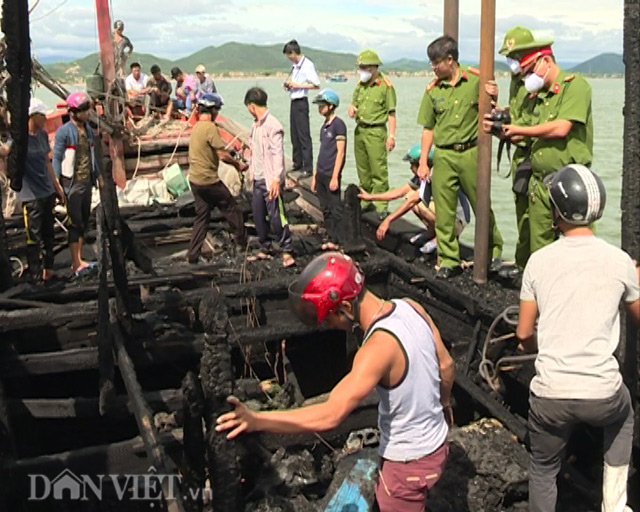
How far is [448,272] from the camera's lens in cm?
669

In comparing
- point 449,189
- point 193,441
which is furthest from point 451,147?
point 193,441

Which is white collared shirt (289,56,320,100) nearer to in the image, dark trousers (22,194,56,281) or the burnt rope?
dark trousers (22,194,56,281)

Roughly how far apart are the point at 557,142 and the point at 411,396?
10.6 feet

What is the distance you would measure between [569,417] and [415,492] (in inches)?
33.4

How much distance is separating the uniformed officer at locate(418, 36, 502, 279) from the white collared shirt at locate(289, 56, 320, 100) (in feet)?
16.1

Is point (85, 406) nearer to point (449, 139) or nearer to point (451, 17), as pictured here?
point (449, 139)

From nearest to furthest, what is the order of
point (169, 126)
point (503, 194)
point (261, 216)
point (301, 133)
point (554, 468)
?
1. point (554, 468)
2. point (261, 216)
3. point (301, 133)
4. point (169, 126)
5. point (503, 194)

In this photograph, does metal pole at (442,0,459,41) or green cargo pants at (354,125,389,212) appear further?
green cargo pants at (354,125,389,212)

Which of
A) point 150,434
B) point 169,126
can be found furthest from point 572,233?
point 169,126

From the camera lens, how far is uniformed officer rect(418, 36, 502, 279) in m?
6.35

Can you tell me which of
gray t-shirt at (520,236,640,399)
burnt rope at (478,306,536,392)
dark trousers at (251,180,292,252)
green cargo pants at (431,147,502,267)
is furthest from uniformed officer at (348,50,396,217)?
gray t-shirt at (520,236,640,399)

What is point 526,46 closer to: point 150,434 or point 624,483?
point 624,483

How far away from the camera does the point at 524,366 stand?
5.11m

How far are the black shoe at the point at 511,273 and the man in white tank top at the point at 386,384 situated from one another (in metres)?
3.26
